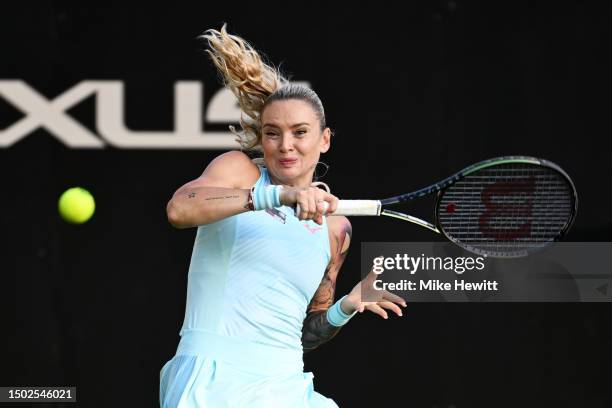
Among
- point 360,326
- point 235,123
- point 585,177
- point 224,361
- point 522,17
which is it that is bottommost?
point 224,361

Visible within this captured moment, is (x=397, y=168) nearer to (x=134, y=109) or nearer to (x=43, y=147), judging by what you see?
(x=134, y=109)

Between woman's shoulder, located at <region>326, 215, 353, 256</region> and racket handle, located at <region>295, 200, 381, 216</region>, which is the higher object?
woman's shoulder, located at <region>326, 215, 353, 256</region>

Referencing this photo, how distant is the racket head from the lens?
4066 mm

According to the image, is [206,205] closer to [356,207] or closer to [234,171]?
[234,171]

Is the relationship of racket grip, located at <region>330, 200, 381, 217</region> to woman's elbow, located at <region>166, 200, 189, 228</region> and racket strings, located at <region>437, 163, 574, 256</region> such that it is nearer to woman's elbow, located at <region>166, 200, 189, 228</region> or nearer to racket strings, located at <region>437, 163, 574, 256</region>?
woman's elbow, located at <region>166, 200, 189, 228</region>

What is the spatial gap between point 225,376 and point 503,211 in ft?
4.04

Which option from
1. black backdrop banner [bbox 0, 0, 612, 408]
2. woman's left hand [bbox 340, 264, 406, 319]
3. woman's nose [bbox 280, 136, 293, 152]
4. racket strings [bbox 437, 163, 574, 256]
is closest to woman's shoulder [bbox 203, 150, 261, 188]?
woman's nose [bbox 280, 136, 293, 152]

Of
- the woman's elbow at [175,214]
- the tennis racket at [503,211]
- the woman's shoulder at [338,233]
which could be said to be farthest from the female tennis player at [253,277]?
the tennis racket at [503,211]

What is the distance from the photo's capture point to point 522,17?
5027 mm

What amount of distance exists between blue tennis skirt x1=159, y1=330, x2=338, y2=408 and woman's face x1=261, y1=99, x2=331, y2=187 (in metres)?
0.53

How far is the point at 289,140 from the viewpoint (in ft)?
12.1

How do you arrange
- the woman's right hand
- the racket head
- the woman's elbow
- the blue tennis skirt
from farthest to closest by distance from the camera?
the racket head, the blue tennis skirt, the woman's elbow, the woman's right hand

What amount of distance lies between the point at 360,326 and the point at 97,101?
143 cm

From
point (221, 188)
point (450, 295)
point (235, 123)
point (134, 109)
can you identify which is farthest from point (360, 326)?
point (221, 188)
